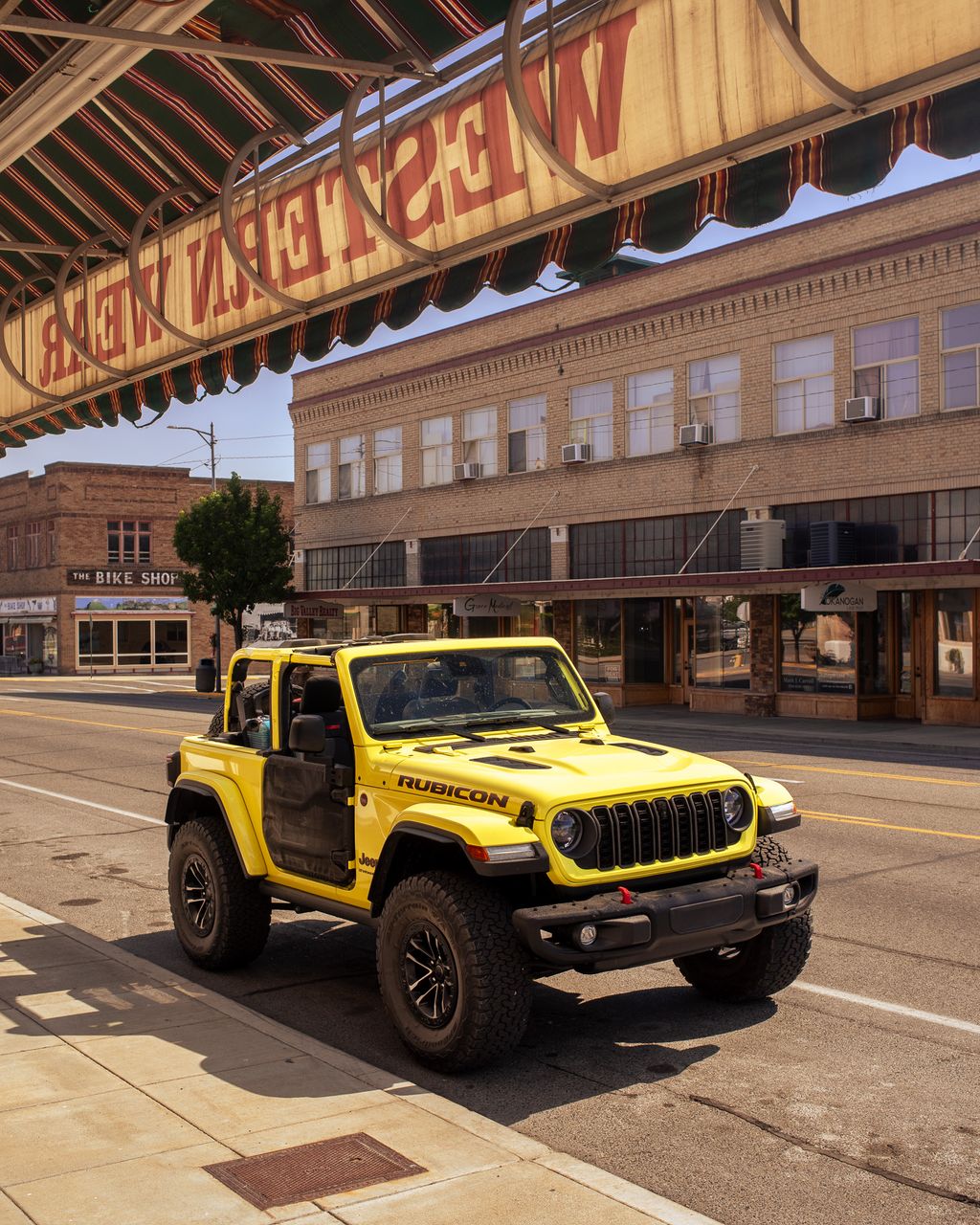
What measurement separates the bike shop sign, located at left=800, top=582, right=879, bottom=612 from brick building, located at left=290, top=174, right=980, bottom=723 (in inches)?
1.8

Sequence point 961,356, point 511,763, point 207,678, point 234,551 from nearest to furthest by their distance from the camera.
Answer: point 511,763
point 207,678
point 961,356
point 234,551

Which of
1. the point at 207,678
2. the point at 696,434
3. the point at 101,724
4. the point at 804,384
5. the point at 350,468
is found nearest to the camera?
the point at 207,678

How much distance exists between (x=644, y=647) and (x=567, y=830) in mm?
29586

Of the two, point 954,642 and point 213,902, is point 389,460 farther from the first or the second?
point 213,902

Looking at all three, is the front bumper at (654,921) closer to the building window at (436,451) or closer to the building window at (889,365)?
the building window at (889,365)

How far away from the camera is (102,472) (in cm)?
6650

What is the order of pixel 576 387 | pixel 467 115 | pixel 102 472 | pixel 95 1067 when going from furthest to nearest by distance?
1. pixel 102 472
2. pixel 576 387
3. pixel 95 1067
4. pixel 467 115

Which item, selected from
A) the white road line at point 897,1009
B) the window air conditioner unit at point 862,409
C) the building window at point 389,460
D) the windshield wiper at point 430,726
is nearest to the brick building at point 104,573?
A: the building window at point 389,460

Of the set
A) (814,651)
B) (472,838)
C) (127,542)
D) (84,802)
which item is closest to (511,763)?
(472,838)

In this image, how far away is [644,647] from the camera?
3528 centimetres

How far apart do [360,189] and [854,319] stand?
83.6ft

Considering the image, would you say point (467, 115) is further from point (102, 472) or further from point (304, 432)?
point (102, 472)

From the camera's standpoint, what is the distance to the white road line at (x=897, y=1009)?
22.3 feet

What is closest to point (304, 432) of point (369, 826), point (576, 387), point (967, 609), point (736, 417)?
point (576, 387)
